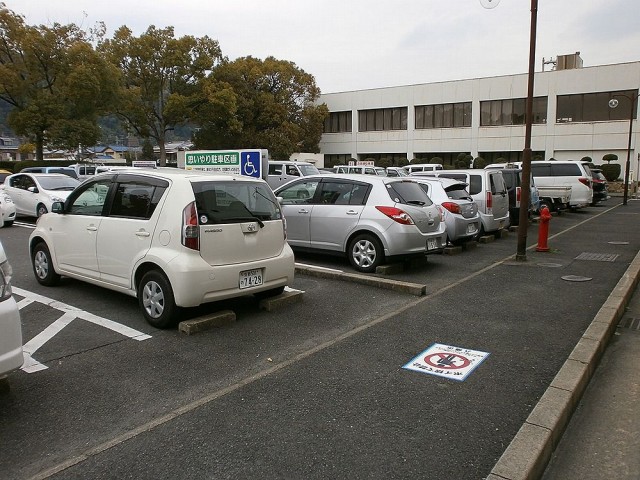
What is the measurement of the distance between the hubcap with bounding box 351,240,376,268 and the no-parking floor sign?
3.44 meters

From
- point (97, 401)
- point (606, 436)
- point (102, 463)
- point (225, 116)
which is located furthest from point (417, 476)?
point (225, 116)

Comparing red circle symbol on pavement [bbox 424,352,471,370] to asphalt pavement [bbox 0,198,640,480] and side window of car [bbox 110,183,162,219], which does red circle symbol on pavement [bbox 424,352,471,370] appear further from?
side window of car [bbox 110,183,162,219]

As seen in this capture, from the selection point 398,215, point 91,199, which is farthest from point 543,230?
point 91,199

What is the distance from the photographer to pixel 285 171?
25.4m

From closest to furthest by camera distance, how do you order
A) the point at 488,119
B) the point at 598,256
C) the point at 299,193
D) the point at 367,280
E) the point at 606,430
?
the point at 606,430 < the point at 367,280 < the point at 299,193 < the point at 598,256 < the point at 488,119

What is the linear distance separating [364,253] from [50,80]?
35.2 metres

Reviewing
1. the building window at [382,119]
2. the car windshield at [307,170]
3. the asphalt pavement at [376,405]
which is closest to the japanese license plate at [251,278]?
the asphalt pavement at [376,405]

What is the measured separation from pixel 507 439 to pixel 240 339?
2.87m

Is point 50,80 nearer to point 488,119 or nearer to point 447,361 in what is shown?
point 488,119

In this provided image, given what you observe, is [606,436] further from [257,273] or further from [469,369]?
[257,273]

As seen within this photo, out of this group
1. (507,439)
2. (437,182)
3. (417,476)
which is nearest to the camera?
(417,476)

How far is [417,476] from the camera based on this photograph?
306 cm

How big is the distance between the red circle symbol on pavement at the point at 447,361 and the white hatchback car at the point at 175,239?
2176 millimetres

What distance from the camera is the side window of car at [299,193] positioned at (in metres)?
9.63
